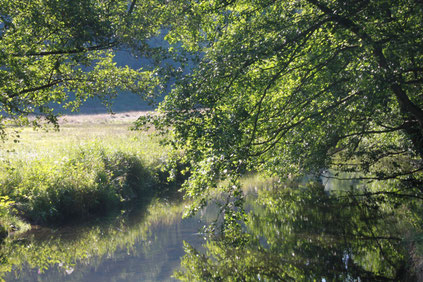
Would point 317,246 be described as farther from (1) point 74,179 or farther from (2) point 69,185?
(1) point 74,179

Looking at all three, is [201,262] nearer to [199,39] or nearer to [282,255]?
[282,255]

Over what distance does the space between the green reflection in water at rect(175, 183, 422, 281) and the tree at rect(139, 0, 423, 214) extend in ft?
7.38

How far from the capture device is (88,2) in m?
11.2

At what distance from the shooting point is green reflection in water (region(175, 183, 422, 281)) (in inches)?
442

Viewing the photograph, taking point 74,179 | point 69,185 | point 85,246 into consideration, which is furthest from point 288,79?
point 74,179

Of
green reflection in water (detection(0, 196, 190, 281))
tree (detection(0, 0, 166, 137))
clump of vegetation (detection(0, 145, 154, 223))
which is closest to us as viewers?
tree (detection(0, 0, 166, 137))

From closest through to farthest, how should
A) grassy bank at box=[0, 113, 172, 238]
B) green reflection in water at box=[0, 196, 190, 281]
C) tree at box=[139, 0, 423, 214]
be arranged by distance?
tree at box=[139, 0, 423, 214] → green reflection in water at box=[0, 196, 190, 281] → grassy bank at box=[0, 113, 172, 238]

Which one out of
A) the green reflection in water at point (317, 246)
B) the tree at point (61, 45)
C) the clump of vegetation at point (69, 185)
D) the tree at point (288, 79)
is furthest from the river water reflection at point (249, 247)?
the tree at point (61, 45)

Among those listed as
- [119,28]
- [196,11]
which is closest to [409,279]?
[196,11]

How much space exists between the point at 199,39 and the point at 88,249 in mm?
7669

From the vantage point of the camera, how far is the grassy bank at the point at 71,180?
57.3 ft

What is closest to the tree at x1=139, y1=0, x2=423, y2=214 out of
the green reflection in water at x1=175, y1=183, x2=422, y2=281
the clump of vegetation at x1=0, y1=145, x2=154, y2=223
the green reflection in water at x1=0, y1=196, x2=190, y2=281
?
the green reflection in water at x1=175, y1=183, x2=422, y2=281

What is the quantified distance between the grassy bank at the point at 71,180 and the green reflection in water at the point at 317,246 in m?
4.20

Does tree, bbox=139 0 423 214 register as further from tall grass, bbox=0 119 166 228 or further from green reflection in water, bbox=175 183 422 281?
tall grass, bbox=0 119 166 228
